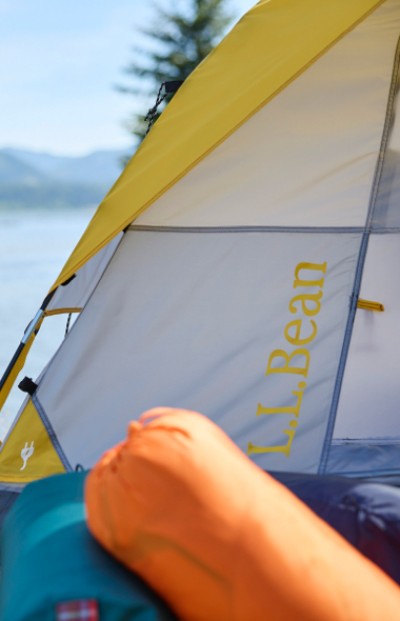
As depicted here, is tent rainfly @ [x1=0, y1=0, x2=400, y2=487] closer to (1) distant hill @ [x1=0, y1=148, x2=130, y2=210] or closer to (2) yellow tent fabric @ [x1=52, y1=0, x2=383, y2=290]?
(2) yellow tent fabric @ [x1=52, y1=0, x2=383, y2=290]

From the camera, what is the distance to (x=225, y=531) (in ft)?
3.93

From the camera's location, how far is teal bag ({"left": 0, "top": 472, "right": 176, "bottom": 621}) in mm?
1208

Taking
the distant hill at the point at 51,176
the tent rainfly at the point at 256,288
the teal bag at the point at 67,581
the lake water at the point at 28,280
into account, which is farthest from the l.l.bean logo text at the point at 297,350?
the distant hill at the point at 51,176

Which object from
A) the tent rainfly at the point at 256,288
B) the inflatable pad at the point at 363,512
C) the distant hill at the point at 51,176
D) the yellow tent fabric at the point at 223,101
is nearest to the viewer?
the inflatable pad at the point at 363,512

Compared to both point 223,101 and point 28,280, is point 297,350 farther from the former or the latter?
point 28,280

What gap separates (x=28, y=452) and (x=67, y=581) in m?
1.30

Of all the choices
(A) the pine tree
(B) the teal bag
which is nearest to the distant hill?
(A) the pine tree

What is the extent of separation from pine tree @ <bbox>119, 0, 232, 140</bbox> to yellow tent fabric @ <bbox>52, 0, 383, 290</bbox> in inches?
581

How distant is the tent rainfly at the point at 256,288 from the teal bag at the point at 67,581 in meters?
1.07

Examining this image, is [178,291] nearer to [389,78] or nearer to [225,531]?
[389,78]

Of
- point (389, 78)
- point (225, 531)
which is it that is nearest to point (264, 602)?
point (225, 531)

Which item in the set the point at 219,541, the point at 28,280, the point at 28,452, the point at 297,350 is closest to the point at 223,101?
the point at 297,350

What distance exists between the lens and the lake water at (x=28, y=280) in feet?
14.5

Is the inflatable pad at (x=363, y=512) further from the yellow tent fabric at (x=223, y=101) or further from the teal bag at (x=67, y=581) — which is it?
the yellow tent fabric at (x=223, y=101)
